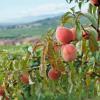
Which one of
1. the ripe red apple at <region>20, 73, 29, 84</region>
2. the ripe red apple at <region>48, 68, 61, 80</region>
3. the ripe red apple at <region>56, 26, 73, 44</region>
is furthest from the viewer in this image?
the ripe red apple at <region>20, 73, 29, 84</region>

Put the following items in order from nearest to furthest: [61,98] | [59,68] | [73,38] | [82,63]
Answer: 1. [73,38]
2. [59,68]
3. [82,63]
4. [61,98]

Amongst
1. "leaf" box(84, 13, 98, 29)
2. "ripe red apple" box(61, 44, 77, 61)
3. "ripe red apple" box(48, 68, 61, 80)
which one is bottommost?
"ripe red apple" box(48, 68, 61, 80)

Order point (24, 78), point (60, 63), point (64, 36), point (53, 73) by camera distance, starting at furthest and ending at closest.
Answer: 1. point (24, 78)
2. point (53, 73)
3. point (60, 63)
4. point (64, 36)

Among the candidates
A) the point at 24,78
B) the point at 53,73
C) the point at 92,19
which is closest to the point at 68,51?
the point at 92,19

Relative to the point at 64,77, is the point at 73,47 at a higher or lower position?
higher

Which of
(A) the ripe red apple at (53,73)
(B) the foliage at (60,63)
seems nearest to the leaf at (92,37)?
(B) the foliage at (60,63)

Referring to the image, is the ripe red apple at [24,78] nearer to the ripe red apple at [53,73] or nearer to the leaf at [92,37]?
the ripe red apple at [53,73]

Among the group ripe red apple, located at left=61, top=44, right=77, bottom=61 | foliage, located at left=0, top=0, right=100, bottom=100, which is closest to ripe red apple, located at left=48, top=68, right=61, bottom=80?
foliage, located at left=0, top=0, right=100, bottom=100

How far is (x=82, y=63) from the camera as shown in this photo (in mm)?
1729

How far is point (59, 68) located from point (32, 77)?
390 millimetres

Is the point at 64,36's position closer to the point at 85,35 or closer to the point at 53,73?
the point at 85,35

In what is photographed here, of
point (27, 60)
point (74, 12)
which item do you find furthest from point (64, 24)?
point (27, 60)

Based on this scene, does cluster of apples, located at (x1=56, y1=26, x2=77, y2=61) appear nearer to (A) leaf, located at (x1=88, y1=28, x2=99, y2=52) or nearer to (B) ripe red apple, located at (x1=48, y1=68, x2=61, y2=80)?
(A) leaf, located at (x1=88, y1=28, x2=99, y2=52)

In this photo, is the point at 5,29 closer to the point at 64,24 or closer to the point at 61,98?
the point at 61,98
